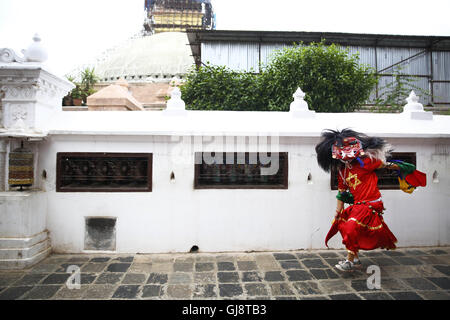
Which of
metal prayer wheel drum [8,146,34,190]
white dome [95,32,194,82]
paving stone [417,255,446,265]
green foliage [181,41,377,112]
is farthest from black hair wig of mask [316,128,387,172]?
white dome [95,32,194,82]

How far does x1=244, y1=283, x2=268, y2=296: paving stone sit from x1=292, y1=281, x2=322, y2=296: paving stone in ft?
1.39

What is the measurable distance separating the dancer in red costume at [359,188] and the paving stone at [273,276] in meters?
0.90

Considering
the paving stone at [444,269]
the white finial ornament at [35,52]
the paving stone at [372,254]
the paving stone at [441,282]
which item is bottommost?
the paving stone at [441,282]

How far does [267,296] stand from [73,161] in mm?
3830

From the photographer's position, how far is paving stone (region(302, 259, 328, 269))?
3926mm

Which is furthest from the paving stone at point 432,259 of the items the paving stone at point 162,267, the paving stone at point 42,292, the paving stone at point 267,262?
the paving stone at point 42,292

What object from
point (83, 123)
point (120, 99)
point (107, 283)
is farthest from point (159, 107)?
point (107, 283)

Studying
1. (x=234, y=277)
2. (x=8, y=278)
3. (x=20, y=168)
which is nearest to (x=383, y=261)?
(x=234, y=277)

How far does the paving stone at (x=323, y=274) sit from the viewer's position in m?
3.58

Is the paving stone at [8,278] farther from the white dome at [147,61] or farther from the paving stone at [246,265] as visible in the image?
the white dome at [147,61]

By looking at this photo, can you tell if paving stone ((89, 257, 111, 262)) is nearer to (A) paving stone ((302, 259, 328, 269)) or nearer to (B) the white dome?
(A) paving stone ((302, 259, 328, 269))

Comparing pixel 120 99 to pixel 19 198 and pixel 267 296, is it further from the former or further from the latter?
pixel 267 296

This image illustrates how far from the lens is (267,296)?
3123 millimetres

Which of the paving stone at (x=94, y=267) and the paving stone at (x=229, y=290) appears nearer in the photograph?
the paving stone at (x=229, y=290)
